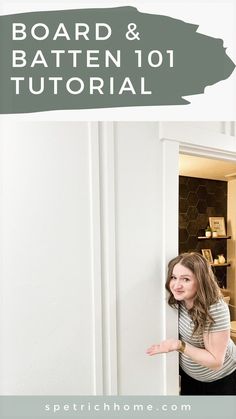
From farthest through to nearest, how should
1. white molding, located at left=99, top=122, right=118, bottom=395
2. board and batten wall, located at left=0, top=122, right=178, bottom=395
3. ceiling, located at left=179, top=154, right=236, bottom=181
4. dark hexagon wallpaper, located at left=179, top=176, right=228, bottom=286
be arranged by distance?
dark hexagon wallpaper, located at left=179, top=176, right=228, bottom=286 < ceiling, located at left=179, top=154, right=236, bottom=181 < white molding, located at left=99, top=122, right=118, bottom=395 < board and batten wall, located at left=0, top=122, right=178, bottom=395

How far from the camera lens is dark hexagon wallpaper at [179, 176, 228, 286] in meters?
3.03

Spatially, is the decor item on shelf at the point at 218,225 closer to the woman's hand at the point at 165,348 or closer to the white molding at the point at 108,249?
the woman's hand at the point at 165,348

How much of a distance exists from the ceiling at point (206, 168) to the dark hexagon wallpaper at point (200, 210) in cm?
12

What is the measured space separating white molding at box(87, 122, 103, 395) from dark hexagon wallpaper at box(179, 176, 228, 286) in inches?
85.8

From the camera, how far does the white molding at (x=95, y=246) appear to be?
94 cm

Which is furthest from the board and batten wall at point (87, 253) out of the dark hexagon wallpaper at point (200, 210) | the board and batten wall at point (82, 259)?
the dark hexagon wallpaper at point (200, 210)

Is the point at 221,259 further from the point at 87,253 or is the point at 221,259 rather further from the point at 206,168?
the point at 87,253

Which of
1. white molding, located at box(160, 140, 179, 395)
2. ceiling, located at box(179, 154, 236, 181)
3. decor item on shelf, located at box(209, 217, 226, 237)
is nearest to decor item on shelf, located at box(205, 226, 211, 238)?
decor item on shelf, located at box(209, 217, 226, 237)

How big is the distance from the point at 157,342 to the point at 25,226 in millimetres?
699

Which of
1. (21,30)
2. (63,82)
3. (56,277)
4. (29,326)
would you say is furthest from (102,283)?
(21,30)

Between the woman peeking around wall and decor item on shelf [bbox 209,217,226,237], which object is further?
decor item on shelf [bbox 209,217,226,237]

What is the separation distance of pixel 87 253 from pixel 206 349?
0.64 meters

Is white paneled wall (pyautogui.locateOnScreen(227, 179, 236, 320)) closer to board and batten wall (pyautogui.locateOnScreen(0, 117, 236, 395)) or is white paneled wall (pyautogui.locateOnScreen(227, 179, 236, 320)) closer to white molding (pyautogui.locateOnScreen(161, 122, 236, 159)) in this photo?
white molding (pyautogui.locateOnScreen(161, 122, 236, 159))

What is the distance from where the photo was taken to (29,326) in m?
0.87
